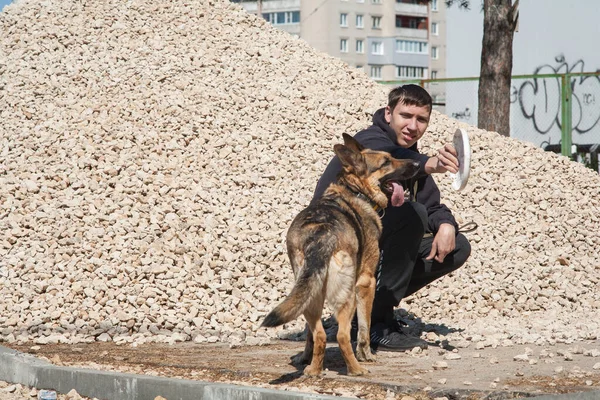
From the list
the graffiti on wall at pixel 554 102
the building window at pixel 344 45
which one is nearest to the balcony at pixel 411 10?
the building window at pixel 344 45

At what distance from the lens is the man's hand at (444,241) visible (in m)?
6.25

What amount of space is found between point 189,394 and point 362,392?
911mm

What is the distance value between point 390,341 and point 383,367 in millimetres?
741

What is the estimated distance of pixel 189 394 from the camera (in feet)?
15.1

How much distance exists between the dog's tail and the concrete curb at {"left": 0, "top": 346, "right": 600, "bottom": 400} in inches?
14.8

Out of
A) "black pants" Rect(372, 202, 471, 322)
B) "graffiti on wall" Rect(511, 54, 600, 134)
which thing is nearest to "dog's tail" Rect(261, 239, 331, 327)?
"black pants" Rect(372, 202, 471, 322)

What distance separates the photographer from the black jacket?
5.72 meters

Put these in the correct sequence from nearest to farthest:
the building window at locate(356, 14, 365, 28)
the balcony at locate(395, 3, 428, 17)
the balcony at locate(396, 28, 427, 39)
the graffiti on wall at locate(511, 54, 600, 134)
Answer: the graffiti on wall at locate(511, 54, 600, 134) < the building window at locate(356, 14, 365, 28) < the balcony at locate(396, 28, 427, 39) < the balcony at locate(395, 3, 428, 17)

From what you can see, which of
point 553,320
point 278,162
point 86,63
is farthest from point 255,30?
point 553,320

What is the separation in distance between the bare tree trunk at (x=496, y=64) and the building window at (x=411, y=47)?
233ft

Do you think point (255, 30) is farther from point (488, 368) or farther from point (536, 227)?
point (488, 368)

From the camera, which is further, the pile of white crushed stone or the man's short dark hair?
the pile of white crushed stone

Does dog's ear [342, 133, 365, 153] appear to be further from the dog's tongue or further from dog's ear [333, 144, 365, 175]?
the dog's tongue

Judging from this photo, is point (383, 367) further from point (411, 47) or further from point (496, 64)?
point (411, 47)
